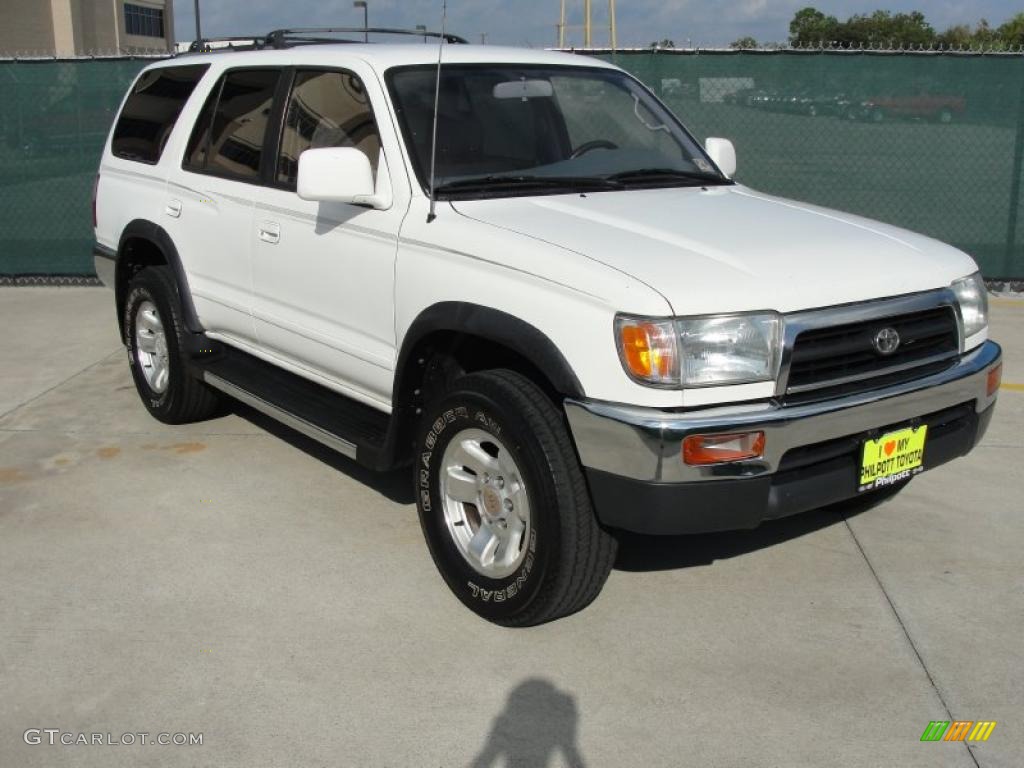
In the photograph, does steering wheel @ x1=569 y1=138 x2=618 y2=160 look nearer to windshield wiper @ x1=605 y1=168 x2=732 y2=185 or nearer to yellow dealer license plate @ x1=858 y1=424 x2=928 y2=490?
windshield wiper @ x1=605 y1=168 x2=732 y2=185

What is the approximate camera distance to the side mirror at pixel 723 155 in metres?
5.36

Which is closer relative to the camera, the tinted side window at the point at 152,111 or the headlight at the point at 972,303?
the headlight at the point at 972,303

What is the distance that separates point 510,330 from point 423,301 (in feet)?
1.81

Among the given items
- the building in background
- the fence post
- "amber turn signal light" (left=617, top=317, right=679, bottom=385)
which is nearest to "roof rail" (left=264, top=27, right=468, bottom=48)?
"amber turn signal light" (left=617, top=317, right=679, bottom=385)

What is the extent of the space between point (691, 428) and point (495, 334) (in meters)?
0.78

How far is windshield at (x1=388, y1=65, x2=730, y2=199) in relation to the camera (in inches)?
176

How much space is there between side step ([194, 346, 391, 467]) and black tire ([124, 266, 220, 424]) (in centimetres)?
25

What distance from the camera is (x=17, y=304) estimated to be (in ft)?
32.4

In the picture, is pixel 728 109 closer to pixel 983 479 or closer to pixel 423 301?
pixel 983 479

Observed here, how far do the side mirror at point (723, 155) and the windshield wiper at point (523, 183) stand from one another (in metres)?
0.90

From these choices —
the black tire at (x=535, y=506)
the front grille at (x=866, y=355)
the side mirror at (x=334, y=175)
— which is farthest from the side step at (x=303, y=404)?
the front grille at (x=866, y=355)

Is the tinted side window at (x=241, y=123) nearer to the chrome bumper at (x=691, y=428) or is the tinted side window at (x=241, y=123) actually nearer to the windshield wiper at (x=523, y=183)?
the windshield wiper at (x=523, y=183)

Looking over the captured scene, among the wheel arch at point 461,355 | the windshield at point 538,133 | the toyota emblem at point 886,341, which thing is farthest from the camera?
the windshield at point 538,133

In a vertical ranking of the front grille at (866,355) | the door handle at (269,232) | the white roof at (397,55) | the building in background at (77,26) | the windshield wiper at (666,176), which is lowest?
the front grille at (866,355)
